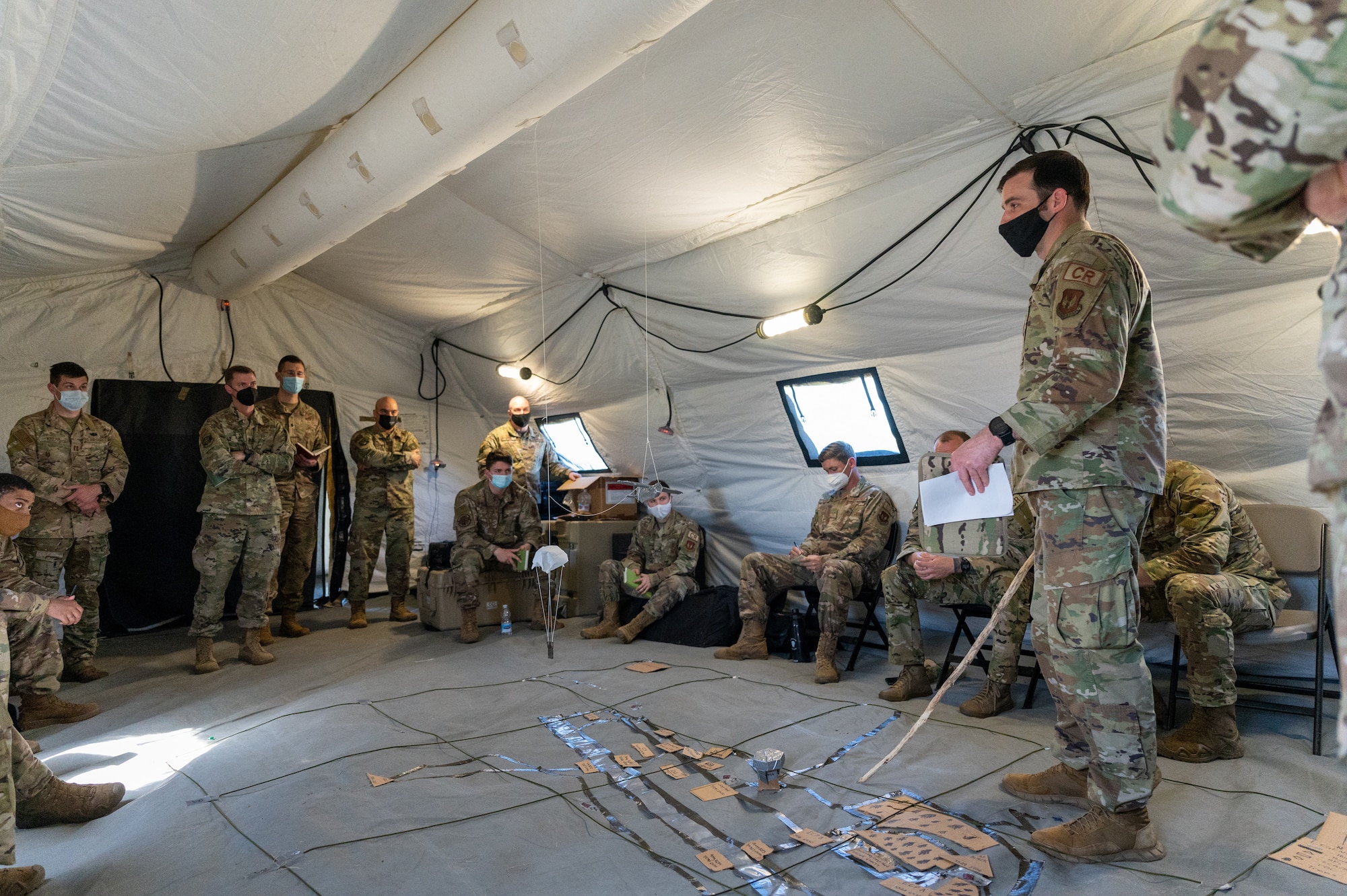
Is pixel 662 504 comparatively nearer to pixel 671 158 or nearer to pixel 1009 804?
pixel 671 158

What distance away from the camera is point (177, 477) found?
5.81 m

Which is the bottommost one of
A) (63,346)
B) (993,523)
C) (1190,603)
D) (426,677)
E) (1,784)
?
(426,677)

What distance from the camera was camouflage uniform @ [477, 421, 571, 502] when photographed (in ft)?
20.3

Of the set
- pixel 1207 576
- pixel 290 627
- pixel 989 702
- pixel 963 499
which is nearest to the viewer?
pixel 963 499

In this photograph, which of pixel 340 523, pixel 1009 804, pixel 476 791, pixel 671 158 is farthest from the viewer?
pixel 340 523

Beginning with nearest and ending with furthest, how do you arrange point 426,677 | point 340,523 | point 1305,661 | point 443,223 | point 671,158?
point 1305,661 < point 671,158 < point 426,677 < point 443,223 < point 340,523

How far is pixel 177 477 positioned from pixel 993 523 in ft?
18.4

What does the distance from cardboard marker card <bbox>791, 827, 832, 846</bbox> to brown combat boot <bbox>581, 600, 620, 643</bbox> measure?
10.3 feet

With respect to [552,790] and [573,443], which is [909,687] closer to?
[552,790]

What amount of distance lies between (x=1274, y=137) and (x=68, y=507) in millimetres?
5279

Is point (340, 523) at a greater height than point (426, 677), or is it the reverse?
point (340, 523)

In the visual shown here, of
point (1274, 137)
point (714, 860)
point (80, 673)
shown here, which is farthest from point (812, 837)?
point (80, 673)

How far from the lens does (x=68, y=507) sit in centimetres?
428

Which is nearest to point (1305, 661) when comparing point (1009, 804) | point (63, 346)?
point (1009, 804)
